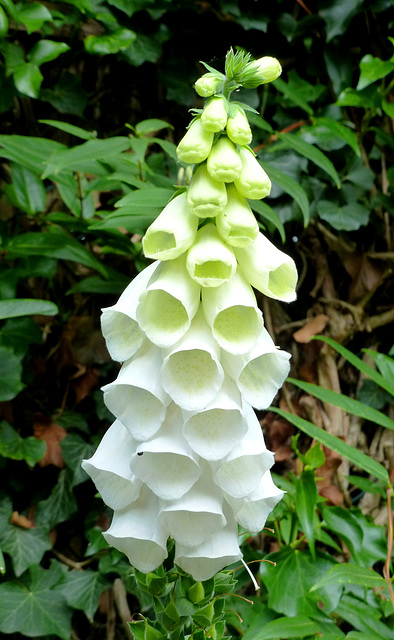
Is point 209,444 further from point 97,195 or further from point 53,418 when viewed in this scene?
point 97,195

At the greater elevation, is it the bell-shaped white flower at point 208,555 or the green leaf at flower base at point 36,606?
the bell-shaped white flower at point 208,555

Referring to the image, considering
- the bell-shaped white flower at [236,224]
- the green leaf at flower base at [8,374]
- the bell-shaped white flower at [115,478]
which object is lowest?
the green leaf at flower base at [8,374]

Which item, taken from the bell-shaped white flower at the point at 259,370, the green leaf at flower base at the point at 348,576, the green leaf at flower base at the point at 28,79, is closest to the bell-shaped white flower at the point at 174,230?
the bell-shaped white flower at the point at 259,370

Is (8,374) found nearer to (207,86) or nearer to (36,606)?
(36,606)

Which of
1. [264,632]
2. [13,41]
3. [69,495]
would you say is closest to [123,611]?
[69,495]

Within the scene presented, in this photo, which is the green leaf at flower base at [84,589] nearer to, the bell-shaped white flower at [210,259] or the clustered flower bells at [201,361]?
the clustered flower bells at [201,361]

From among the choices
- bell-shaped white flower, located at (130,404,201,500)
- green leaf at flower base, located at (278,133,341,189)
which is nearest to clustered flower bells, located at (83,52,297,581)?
bell-shaped white flower, located at (130,404,201,500)

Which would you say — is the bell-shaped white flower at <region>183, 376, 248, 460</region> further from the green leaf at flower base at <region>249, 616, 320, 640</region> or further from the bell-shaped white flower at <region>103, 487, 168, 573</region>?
the green leaf at flower base at <region>249, 616, 320, 640</region>

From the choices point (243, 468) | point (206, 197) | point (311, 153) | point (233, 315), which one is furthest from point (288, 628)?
point (311, 153)
